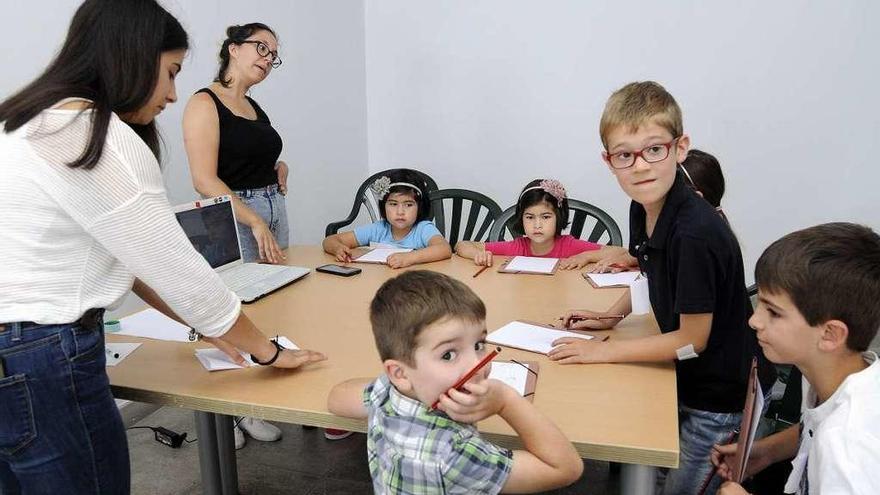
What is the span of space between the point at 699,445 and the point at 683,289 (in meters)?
0.40

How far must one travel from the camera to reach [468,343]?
892 millimetres

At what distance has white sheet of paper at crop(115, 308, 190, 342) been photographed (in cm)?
154

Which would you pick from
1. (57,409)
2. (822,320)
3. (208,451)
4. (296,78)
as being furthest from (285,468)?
(296,78)

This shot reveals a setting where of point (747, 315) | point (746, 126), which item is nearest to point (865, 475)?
point (747, 315)

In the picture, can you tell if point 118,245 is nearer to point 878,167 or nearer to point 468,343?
point 468,343

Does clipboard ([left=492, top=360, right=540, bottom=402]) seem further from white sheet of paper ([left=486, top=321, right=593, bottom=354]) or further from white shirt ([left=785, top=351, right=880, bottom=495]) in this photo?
white shirt ([left=785, top=351, right=880, bottom=495])

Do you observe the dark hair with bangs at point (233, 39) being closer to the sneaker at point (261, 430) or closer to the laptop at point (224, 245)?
the laptop at point (224, 245)

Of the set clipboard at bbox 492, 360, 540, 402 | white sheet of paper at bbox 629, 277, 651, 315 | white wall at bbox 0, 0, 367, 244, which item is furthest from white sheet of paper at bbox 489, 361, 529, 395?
white wall at bbox 0, 0, 367, 244

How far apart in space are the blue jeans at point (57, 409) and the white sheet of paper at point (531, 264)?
1.35 m

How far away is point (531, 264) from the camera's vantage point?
2.20m

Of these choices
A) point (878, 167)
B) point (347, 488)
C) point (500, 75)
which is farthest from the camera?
point (500, 75)

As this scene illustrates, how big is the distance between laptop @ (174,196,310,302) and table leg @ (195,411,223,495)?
1.27 feet

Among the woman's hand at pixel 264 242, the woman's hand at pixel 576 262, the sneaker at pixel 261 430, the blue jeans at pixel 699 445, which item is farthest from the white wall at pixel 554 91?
the blue jeans at pixel 699 445

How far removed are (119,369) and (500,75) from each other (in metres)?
3.00
